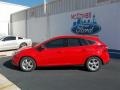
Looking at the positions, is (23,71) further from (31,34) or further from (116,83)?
(31,34)

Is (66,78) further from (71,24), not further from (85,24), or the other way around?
(71,24)

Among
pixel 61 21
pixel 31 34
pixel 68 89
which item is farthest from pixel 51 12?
pixel 68 89

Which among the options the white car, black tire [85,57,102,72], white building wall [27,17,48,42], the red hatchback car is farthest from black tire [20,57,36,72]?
white building wall [27,17,48,42]

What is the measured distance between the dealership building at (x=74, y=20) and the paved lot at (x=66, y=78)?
421 cm

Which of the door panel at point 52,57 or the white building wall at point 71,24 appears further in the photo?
the white building wall at point 71,24

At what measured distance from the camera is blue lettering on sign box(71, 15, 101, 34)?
1926cm

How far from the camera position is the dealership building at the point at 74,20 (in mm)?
17609

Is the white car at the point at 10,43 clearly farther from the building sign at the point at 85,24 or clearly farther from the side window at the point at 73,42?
the side window at the point at 73,42

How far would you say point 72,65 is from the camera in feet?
42.7

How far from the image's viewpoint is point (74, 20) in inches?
862

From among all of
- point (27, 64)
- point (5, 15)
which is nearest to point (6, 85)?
point (27, 64)

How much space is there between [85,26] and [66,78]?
32.0 ft

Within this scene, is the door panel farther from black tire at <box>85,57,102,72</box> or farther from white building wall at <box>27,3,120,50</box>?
white building wall at <box>27,3,120,50</box>

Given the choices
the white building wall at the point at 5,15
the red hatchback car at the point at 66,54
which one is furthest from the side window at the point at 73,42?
the white building wall at the point at 5,15
